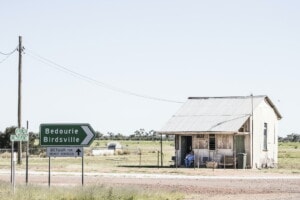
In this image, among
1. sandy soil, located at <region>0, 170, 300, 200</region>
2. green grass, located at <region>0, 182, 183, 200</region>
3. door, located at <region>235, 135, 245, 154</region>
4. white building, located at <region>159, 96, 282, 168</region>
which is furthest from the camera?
door, located at <region>235, 135, 245, 154</region>

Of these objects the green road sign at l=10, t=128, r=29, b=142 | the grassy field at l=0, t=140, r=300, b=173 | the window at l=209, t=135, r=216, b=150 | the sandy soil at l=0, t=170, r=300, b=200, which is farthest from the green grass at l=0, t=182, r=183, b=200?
the window at l=209, t=135, r=216, b=150

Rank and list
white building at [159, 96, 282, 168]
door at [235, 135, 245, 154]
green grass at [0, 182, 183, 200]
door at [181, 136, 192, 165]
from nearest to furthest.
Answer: green grass at [0, 182, 183, 200]
white building at [159, 96, 282, 168]
door at [235, 135, 245, 154]
door at [181, 136, 192, 165]

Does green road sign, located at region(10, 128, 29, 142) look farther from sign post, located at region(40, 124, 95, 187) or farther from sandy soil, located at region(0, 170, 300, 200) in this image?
sandy soil, located at region(0, 170, 300, 200)

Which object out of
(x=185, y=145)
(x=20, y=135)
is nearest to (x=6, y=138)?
(x=185, y=145)

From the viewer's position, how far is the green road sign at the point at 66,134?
2200 centimetres

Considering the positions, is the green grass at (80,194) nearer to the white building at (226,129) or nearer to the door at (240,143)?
the white building at (226,129)

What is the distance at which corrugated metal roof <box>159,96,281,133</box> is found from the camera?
45406 mm

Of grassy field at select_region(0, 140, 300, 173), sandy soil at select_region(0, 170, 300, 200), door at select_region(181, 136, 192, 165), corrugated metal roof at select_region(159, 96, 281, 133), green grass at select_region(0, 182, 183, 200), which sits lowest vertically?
sandy soil at select_region(0, 170, 300, 200)

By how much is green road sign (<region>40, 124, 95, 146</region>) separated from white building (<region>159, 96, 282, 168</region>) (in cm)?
2313

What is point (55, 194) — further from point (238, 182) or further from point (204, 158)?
point (204, 158)

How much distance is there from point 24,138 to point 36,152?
52.1 metres

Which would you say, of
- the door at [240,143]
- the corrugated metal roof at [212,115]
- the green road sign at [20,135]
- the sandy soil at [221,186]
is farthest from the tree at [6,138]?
the green road sign at [20,135]

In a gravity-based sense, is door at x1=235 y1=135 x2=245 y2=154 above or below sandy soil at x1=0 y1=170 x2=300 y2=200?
above

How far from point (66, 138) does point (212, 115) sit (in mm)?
25966
